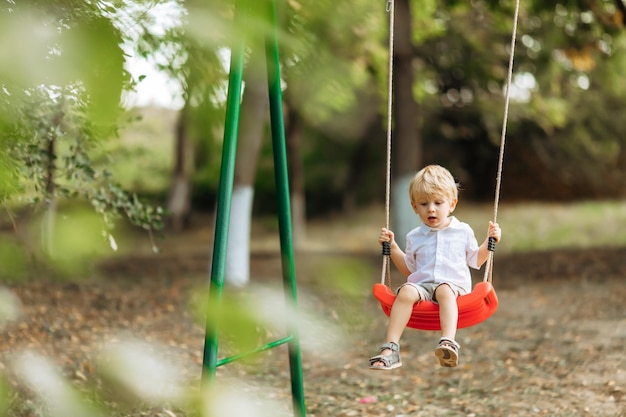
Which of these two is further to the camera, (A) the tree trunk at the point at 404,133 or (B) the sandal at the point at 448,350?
(A) the tree trunk at the point at 404,133

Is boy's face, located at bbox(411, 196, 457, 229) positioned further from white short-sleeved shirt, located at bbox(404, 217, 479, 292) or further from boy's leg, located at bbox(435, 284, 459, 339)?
boy's leg, located at bbox(435, 284, 459, 339)

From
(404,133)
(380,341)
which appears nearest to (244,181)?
(404,133)

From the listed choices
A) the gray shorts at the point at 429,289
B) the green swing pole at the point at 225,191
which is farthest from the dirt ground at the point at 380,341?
the gray shorts at the point at 429,289

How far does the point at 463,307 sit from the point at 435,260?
0.89ft

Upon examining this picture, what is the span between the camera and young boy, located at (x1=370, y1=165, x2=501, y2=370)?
305cm

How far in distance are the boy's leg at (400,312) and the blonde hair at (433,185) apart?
394 mm

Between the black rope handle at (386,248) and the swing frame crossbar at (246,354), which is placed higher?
the black rope handle at (386,248)

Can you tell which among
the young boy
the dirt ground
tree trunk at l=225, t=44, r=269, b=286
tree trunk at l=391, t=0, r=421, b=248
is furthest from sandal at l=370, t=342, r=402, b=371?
tree trunk at l=391, t=0, r=421, b=248

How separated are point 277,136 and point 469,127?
11130 mm

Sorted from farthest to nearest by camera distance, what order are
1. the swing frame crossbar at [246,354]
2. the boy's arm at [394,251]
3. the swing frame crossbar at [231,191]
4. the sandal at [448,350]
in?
1. the boy's arm at [394,251]
2. the sandal at [448,350]
3. the swing frame crossbar at [231,191]
4. the swing frame crossbar at [246,354]

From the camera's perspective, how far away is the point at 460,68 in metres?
12.1

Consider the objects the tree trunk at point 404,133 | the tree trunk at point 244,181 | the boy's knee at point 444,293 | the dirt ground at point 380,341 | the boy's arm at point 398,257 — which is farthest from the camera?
the tree trunk at point 404,133

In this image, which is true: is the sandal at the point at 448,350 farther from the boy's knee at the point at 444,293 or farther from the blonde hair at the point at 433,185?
the blonde hair at the point at 433,185

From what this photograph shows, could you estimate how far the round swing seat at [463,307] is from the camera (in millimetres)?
3039
